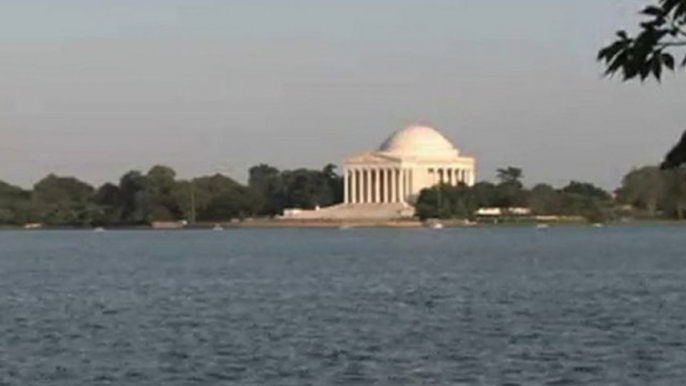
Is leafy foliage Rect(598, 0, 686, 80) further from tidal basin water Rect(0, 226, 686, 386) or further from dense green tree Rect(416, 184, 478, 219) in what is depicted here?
dense green tree Rect(416, 184, 478, 219)

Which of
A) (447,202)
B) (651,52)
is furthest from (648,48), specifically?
(447,202)

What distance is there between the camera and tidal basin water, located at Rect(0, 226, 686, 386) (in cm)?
2650

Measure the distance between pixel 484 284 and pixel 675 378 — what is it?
33.1 meters

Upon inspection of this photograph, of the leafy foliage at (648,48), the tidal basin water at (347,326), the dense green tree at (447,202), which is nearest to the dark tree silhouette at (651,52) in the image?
the leafy foliage at (648,48)

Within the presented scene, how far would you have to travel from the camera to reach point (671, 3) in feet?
18.5

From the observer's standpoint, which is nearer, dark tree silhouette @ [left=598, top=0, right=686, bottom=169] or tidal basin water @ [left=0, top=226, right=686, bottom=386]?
dark tree silhouette @ [left=598, top=0, right=686, bottom=169]

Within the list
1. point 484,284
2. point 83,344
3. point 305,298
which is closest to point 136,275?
point 484,284

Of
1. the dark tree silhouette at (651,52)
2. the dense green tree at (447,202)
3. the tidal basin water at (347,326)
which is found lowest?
the tidal basin water at (347,326)

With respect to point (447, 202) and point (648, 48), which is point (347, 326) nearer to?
point (648, 48)

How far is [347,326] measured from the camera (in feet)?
120

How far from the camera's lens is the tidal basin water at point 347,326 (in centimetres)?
2650

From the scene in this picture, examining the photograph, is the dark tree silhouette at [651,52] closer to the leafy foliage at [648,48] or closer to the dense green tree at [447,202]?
the leafy foliage at [648,48]

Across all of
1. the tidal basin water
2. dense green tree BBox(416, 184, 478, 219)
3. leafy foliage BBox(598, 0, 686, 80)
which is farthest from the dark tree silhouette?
dense green tree BBox(416, 184, 478, 219)

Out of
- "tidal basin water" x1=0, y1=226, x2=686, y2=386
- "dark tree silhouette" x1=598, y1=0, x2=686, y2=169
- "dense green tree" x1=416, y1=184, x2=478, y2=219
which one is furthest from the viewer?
"dense green tree" x1=416, y1=184, x2=478, y2=219
